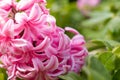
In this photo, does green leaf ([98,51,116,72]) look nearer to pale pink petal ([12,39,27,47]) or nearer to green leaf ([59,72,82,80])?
green leaf ([59,72,82,80])

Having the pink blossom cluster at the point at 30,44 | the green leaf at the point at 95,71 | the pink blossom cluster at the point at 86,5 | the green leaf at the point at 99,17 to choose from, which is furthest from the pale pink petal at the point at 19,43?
the pink blossom cluster at the point at 86,5

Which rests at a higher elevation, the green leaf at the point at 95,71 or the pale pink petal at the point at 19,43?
the pale pink petal at the point at 19,43

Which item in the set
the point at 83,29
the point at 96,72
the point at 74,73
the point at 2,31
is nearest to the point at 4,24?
the point at 2,31

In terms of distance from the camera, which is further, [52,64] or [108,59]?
[108,59]

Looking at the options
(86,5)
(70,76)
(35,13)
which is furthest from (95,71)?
(86,5)

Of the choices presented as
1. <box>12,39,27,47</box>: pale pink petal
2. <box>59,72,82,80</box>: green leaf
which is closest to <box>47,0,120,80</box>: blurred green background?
<box>59,72,82,80</box>: green leaf

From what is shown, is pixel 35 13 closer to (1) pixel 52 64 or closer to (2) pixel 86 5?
(1) pixel 52 64

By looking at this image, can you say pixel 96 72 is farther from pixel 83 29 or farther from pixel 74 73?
pixel 83 29

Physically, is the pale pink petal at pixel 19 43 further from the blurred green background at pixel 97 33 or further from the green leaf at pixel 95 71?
the green leaf at pixel 95 71
